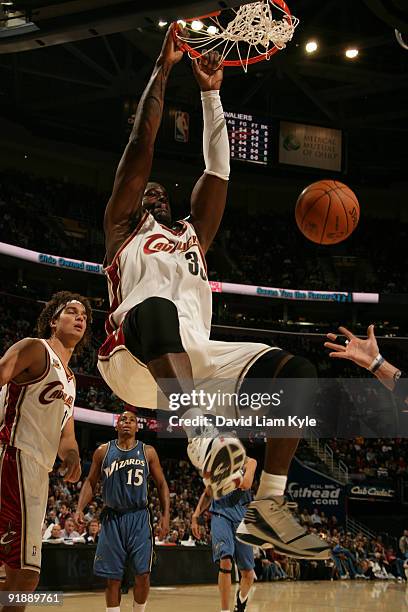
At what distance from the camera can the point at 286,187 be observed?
96.8ft

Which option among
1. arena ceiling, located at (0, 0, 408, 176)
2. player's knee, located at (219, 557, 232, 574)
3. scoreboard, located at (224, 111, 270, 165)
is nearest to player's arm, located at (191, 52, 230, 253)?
player's knee, located at (219, 557, 232, 574)

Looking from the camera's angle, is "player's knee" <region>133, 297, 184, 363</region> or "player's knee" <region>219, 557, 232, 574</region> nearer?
"player's knee" <region>133, 297, 184, 363</region>

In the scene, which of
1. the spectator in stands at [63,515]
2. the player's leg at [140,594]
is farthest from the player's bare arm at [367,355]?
the spectator in stands at [63,515]

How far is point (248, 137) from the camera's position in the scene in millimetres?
20078

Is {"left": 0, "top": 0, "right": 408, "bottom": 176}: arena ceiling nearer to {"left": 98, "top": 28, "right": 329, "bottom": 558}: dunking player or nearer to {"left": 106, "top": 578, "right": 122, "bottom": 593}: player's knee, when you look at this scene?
{"left": 106, "top": 578, "right": 122, "bottom": 593}: player's knee

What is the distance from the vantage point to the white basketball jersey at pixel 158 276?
3939 millimetres

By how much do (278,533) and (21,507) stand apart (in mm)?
2336

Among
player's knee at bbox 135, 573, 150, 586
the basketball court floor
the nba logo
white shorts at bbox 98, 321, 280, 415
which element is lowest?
the basketball court floor

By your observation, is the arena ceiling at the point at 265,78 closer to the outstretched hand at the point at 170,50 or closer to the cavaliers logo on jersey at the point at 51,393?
the outstretched hand at the point at 170,50

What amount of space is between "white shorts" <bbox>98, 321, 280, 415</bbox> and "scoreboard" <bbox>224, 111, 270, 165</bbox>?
16.0 metres

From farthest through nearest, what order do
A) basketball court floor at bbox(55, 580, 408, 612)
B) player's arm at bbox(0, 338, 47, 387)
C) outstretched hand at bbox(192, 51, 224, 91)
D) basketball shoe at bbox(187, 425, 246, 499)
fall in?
basketball court floor at bbox(55, 580, 408, 612) < player's arm at bbox(0, 338, 47, 387) < outstretched hand at bbox(192, 51, 224, 91) < basketball shoe at bbox(187, 425, 246, 499)

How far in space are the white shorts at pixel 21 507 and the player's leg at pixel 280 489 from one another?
201 centimetres

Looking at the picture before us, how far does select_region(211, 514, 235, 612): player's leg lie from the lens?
831 cm

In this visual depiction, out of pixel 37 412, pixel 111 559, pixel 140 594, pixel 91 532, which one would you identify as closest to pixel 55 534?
pixel 91 532
